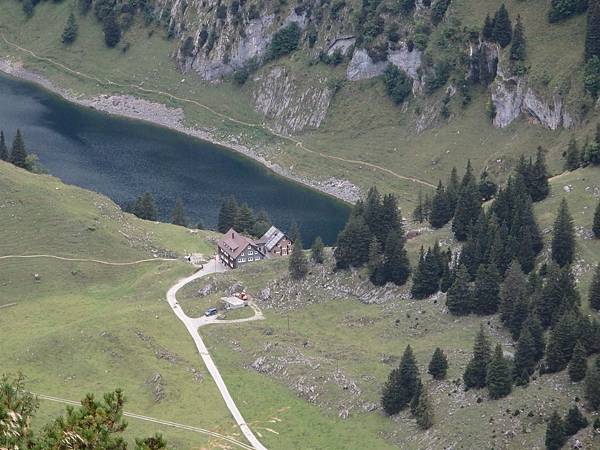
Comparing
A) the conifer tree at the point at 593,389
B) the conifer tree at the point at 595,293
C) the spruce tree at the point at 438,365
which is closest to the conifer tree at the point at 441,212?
the conifer tree at the point at 595,293

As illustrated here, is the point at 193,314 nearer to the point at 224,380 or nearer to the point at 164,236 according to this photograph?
the point at 224,380

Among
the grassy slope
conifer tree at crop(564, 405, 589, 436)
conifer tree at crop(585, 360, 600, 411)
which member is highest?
conifer tree at crop(585, 360, 600, 411)

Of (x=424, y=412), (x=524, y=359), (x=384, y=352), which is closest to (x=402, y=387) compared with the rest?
(x=424, y=412)

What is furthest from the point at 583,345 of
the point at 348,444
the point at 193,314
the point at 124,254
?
the point at 124,254

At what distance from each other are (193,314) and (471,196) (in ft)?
126

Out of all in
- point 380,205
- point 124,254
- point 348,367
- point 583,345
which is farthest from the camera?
point 124,254

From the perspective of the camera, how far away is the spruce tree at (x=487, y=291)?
146 meters

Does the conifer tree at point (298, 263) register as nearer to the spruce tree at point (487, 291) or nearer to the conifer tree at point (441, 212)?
the conifer tree at point (441, 212)

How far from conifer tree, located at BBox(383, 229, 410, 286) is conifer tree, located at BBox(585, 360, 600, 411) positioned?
4160 centimetres

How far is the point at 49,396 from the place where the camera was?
472 feet

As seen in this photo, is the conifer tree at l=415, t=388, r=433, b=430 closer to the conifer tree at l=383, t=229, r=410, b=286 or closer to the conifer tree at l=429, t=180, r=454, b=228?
the conifer tree at l=383, t=229, r=410, b=286

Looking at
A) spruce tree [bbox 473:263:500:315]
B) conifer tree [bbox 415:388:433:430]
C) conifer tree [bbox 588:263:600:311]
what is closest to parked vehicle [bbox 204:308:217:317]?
spruce tree [bbox 473:263:500:315]

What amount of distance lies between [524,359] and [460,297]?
19.5 meters

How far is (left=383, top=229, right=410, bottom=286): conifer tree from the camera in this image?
519ft
